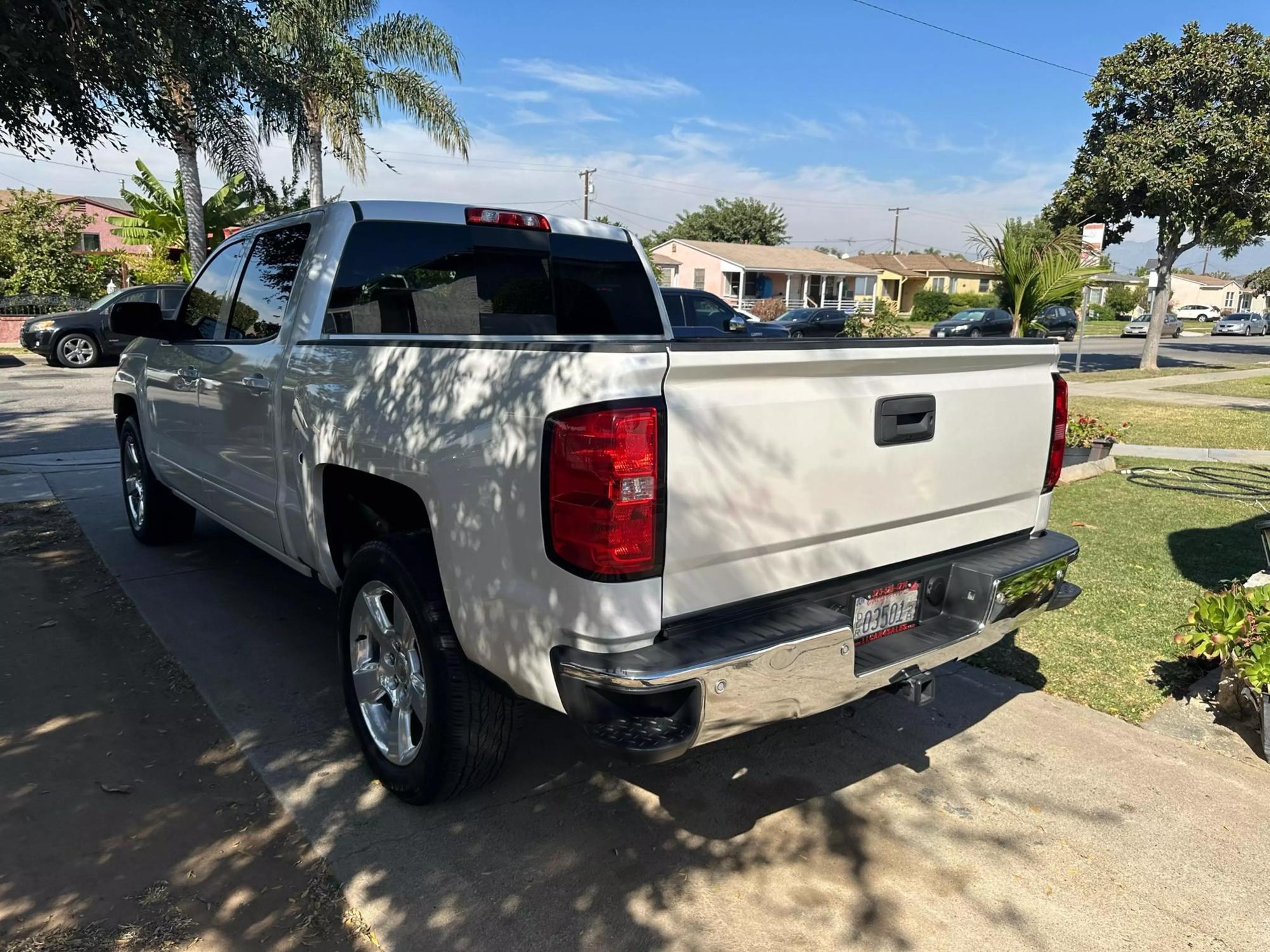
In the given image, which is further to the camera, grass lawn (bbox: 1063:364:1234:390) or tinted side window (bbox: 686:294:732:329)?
grass lawn (bbox: 1063:364:1234:390)

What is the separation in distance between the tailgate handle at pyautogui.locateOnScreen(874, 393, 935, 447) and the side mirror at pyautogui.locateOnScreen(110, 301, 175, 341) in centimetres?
391

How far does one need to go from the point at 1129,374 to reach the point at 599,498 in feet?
74.6

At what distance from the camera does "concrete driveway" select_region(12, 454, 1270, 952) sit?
8.64 feet

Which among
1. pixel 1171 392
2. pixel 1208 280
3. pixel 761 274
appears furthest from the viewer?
pixel 1208 280

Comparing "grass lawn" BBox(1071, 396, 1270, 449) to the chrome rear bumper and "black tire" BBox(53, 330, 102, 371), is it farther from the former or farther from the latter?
"black tire" BBox(53, 330, 102, 371)

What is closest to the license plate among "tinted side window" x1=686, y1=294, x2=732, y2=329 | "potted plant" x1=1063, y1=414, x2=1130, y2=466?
"potted plant" x1=1063, y1=414, x2=1130, y2=466

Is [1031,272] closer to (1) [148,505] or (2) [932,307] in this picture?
(1) [148,505]

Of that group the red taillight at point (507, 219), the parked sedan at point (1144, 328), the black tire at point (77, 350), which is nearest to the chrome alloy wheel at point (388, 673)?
the red taillight at point (507, 219)

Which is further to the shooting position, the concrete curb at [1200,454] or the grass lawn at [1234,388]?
the grass lawn at [1234,388]

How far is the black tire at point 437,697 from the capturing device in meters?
2.87

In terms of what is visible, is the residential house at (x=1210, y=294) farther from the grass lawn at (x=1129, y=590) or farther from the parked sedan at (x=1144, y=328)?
the grass lawn at (x=1129, y=590)

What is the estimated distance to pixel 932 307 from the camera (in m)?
54.9

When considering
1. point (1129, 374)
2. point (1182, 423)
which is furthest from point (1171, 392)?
point (1182, 423)

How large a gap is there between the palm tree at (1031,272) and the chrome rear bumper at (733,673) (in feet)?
30.5
